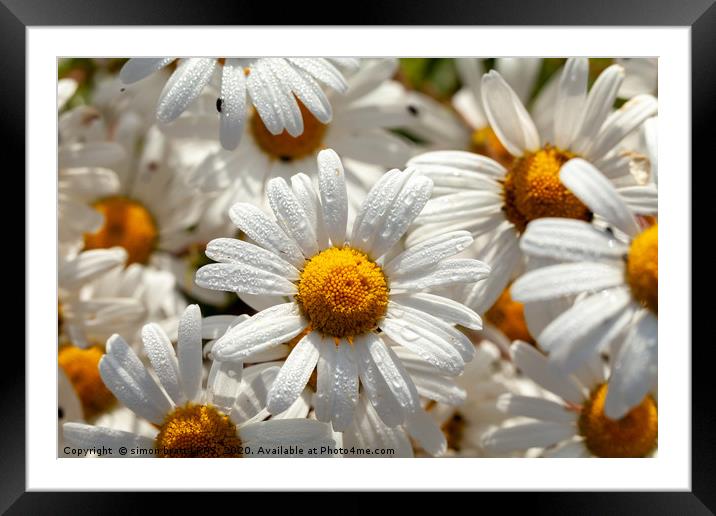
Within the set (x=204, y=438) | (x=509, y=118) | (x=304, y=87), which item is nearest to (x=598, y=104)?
(x=509, y=118)

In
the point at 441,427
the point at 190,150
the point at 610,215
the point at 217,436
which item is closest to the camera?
the point at 610,215

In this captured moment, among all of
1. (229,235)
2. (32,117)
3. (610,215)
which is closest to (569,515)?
(610,215)

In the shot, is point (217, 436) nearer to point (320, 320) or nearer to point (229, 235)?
point (320, 320)

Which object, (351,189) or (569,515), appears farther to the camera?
(351,189)

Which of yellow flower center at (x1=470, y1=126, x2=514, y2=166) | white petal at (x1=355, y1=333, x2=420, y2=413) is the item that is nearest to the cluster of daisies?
white petal at (x1=355, y1=333, x2=420, y2=413)

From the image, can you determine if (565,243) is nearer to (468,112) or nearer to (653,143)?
(653,143)

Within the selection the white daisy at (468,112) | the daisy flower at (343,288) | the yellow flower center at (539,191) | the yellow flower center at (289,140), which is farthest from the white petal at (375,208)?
the white daisy at (468,112)

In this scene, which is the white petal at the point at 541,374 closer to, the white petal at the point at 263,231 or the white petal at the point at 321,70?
the white petal at the point at 263,231
